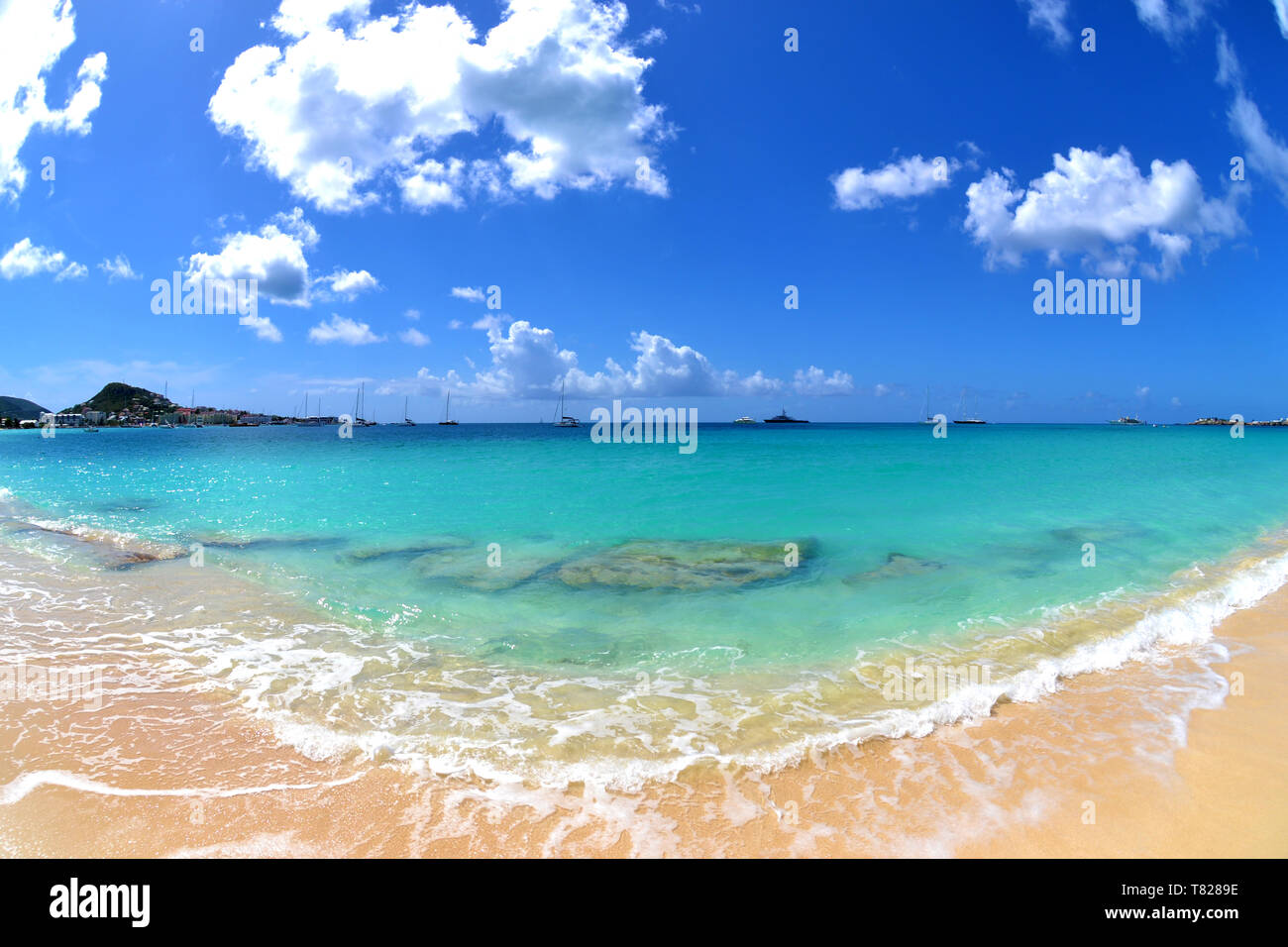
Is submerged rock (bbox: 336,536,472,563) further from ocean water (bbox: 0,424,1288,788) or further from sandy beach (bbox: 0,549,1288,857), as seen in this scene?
sandy beach (bbox: 0,549,1288,857)

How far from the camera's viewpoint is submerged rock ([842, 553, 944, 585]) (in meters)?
11.5

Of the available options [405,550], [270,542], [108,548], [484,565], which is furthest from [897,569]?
[108,548]

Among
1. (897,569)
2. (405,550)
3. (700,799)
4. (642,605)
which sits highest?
(405,550)

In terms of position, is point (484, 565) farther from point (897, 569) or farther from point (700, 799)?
point (897, 569)

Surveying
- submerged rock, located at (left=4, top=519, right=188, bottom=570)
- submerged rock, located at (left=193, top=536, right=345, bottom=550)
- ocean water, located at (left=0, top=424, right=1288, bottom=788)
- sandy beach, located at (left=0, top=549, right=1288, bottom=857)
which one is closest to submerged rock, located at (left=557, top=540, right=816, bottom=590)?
ocean water, located at (left=0, top=424, right=1288, bottom=788)

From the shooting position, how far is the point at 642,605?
9.96m

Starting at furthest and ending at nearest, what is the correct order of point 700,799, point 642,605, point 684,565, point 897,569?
point 684,565
point 897,569
point 642,605
point 700,799

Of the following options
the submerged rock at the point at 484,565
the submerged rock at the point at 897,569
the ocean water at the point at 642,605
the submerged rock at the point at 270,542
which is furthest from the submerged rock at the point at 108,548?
the submerged rock at the point at 897,569

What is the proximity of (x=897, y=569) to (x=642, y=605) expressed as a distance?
590cm

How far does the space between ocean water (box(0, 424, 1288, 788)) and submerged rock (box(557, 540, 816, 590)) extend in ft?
0.29
